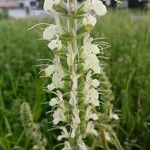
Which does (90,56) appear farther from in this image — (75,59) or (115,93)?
(115,93)

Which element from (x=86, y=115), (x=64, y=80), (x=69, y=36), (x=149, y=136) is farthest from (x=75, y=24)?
(x=149, y=136)

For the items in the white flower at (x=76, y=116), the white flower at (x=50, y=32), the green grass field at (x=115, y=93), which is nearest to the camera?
the white flower at (x=50, y=32)

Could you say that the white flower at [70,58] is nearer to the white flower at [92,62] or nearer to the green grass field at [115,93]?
the white flower at [92,62]

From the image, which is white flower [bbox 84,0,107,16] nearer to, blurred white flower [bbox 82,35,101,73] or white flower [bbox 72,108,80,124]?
blurred white flower [bbox 82,35,101,73]

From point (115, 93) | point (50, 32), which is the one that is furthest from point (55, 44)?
point (115, 93)

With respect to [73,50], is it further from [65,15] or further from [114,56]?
[114,56]

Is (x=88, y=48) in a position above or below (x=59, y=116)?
above

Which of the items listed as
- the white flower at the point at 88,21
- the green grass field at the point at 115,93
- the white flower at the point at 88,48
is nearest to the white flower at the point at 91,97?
the white flower at the point at 88,48
